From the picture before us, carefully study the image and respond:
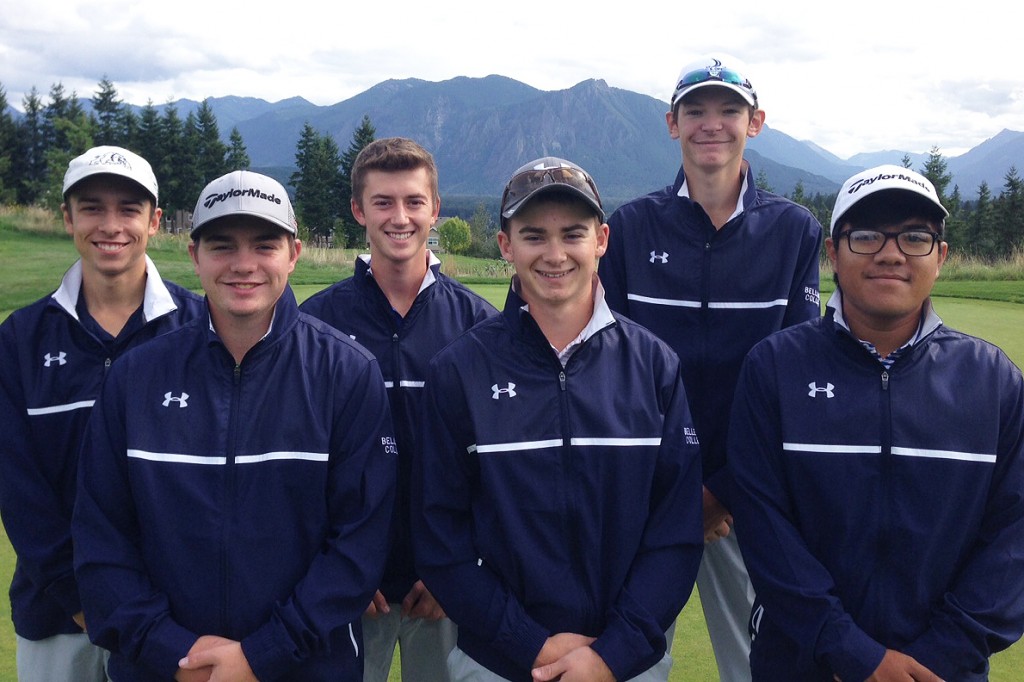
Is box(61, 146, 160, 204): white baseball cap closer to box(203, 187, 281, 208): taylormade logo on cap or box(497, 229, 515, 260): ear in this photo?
box(203, 187, 281, 208): taylormade logo on cap

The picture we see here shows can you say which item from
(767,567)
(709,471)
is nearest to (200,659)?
(767,567)

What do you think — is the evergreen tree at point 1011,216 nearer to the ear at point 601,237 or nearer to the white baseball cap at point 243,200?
the ear at point 601,237

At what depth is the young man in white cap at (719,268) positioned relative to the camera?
3525mm

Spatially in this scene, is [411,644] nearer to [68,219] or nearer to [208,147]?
[68,219]

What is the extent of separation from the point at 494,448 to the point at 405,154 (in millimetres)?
1547

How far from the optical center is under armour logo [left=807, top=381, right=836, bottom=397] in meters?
2.71

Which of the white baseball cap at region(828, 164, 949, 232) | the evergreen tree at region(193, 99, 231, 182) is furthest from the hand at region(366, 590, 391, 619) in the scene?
the evergreen tree at region(193, 99, 231, 182)

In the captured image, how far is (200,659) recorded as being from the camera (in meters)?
2.56

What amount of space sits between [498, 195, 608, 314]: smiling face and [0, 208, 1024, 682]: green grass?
6.00 feet

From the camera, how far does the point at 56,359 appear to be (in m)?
3.07

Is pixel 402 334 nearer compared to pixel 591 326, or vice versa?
pixel 591 326

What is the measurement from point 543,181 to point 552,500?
1075 mm

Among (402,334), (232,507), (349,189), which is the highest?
(349,189)

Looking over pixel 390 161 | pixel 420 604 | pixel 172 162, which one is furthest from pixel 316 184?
pixel 420 604
